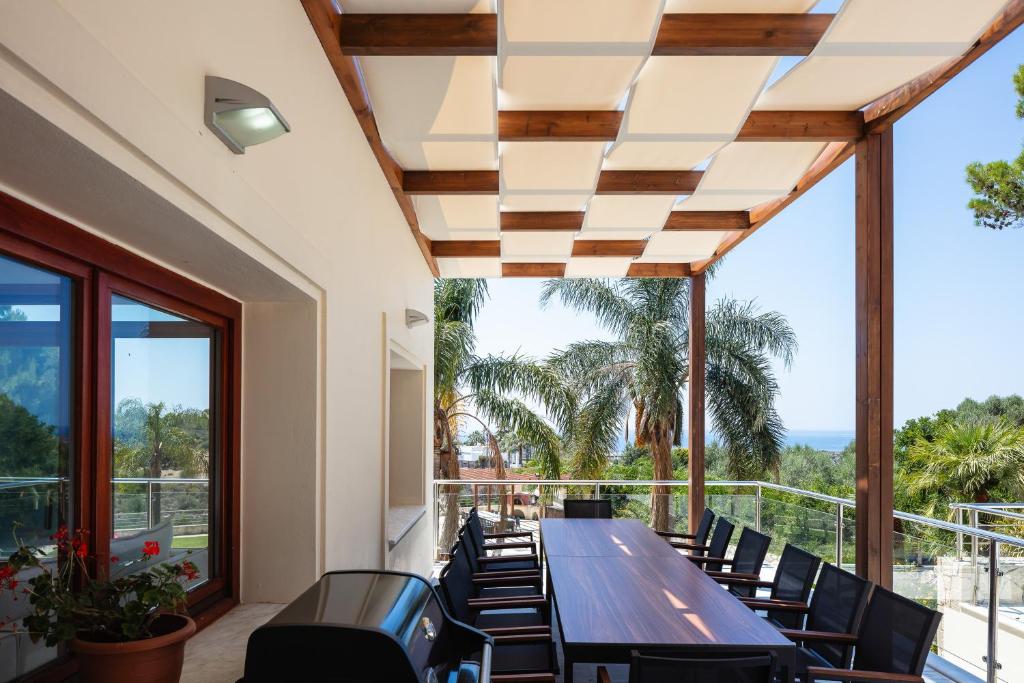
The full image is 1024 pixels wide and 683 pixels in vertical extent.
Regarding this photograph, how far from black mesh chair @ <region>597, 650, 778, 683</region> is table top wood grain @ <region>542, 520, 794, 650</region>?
26 centimetres

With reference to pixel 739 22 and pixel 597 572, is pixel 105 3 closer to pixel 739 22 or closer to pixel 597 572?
pixel 739 22

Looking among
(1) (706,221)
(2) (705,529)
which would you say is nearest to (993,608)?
(2) (705,529)

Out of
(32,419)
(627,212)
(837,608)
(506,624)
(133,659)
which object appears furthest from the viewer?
(627,212)

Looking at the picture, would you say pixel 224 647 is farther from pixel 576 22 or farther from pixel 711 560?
pixel 711 560

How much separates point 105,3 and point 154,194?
1.38 ft

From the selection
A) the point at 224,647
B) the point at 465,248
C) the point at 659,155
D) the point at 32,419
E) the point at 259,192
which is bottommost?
the point at 224,647

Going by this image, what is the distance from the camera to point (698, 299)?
7750 mm

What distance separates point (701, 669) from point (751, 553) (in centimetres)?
261

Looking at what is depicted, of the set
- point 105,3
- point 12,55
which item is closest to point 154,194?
point 105,3

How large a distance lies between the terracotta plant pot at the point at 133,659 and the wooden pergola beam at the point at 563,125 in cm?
289

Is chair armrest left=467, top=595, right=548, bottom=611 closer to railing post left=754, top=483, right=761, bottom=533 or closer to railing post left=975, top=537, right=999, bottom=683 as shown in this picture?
railing post left=975, top=537, right=999, bottom=683

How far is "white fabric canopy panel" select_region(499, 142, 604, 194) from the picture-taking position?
4305 millimetres

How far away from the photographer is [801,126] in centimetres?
401

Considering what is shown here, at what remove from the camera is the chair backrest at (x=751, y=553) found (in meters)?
→ 4.66
